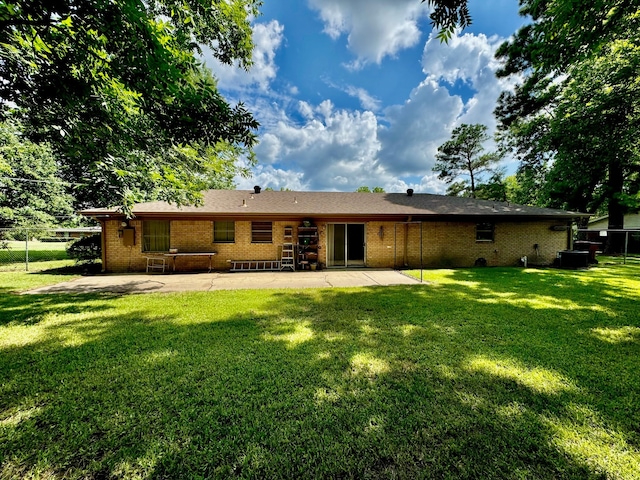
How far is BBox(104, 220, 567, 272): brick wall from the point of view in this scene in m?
10.7

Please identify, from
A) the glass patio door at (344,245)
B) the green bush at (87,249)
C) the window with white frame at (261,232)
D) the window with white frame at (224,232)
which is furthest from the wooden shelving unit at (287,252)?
the green bush at (87,249)

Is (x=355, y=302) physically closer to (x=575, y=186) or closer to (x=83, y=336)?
(x=83, y=336)

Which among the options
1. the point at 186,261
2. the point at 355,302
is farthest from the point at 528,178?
the point at 186,261

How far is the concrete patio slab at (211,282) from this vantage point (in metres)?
7.57

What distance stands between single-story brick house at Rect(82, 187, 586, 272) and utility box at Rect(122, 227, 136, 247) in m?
0.04

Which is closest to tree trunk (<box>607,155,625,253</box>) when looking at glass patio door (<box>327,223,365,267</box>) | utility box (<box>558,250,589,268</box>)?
utility box (<box>558,250,589,268</box>)

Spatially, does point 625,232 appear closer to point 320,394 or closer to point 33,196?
point 320,394

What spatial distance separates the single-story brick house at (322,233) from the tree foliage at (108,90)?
16.2ft

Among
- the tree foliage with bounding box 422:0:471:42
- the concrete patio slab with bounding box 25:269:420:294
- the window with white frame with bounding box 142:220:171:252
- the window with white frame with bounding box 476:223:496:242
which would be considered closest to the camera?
the tree foliage with bounding box 422:0:471:42

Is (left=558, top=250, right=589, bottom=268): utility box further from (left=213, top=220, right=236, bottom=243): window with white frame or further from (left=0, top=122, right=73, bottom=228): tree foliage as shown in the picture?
(left=0, top=122, right=73, bottom=228): tree foliage

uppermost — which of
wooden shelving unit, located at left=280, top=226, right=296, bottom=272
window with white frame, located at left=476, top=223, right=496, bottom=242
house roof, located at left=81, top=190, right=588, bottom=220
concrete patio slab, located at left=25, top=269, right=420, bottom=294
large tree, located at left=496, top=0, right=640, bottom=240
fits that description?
large tree, located at left=496, top=0, right=640, bottom=240

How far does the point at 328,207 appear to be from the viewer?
12102 millimetres

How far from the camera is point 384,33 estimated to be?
7.88 m

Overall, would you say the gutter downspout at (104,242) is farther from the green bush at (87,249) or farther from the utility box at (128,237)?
the green bush at (87,249)
